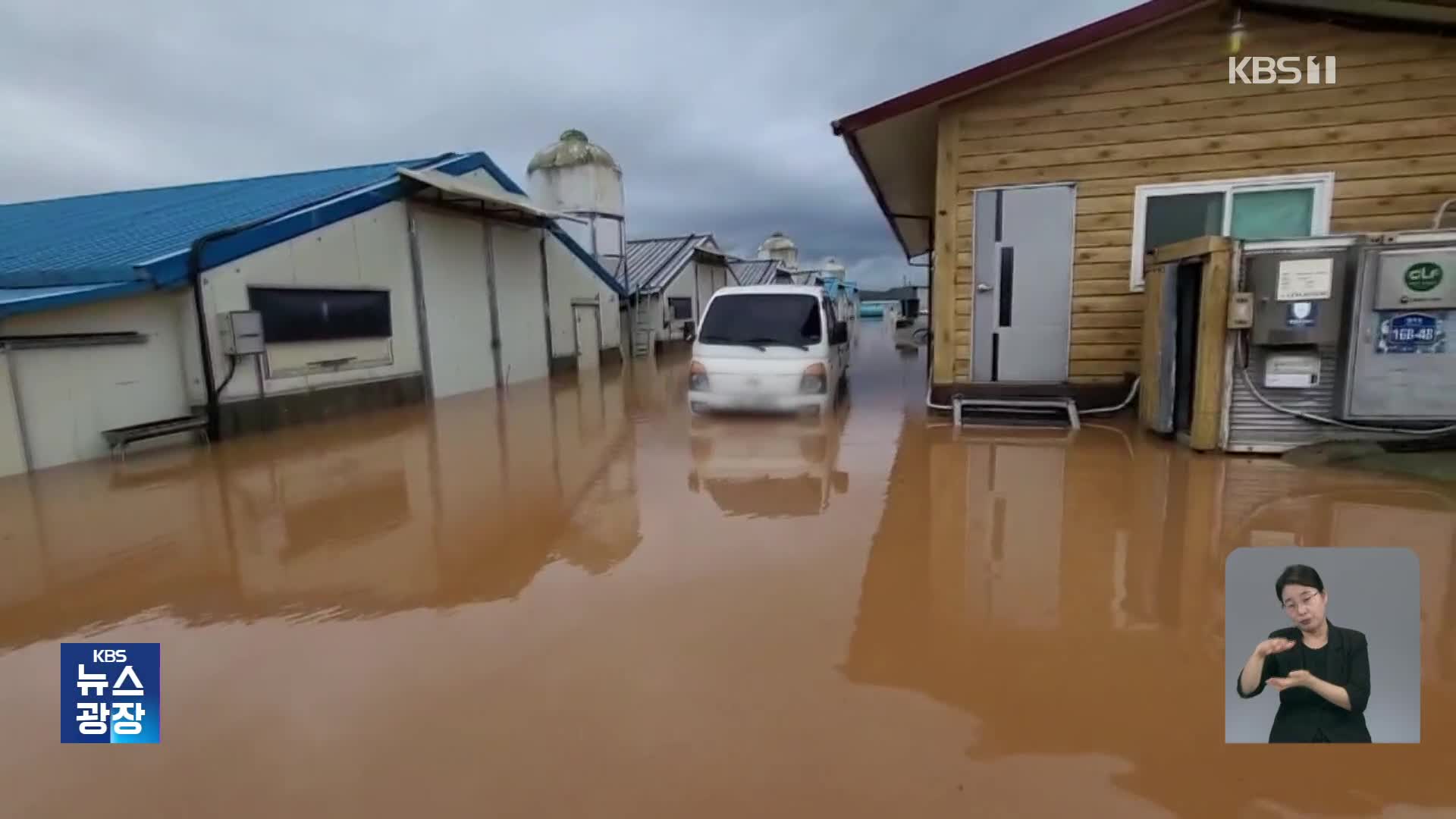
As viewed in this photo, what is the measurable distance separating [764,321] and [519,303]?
7.83 meters

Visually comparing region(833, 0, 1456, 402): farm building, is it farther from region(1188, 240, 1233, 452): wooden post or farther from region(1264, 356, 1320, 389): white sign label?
region(1264, 356, 1320, 389): white sign label

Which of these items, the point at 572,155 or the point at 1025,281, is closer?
the point at 1025,281

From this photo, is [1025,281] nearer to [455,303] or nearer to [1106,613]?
[1106,613]

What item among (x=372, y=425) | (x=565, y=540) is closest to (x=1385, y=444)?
(x=565, y=540)

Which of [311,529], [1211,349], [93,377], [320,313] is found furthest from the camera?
[320,313]

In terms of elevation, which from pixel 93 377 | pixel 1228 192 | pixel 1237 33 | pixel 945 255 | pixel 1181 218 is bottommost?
pixel 93 377

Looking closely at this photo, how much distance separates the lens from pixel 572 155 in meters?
22.5

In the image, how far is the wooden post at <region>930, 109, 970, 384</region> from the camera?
8.43 meters

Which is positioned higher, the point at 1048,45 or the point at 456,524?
the point at 1048,45

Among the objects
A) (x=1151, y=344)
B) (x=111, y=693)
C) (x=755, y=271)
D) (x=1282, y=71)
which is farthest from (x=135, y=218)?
(x=755, y=271)

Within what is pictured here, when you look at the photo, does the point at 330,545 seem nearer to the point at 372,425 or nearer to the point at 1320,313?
the point at 372,425

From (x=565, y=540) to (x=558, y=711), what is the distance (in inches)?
83.2

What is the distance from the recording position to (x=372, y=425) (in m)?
9.95

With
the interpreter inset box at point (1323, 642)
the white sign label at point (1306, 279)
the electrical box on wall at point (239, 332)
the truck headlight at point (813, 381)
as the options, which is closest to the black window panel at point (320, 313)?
the electrical box on wall at point (239, 332)
